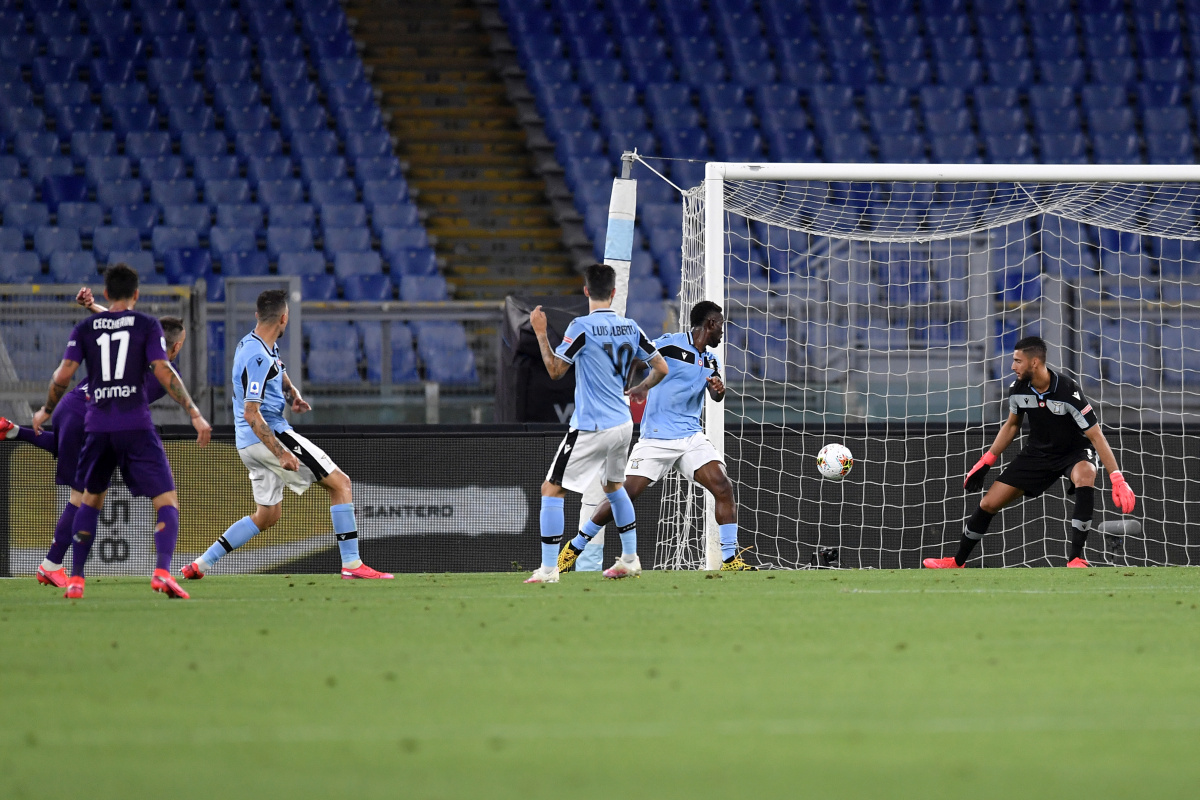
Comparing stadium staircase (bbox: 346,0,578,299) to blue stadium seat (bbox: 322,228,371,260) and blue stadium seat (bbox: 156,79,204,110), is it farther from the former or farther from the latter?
blue stadium seat (bbox: 156,79,204,110)

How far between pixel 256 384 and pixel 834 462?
4.13m

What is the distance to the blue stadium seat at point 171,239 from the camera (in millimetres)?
16672

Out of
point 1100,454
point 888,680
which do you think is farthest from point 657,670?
point 1100,454

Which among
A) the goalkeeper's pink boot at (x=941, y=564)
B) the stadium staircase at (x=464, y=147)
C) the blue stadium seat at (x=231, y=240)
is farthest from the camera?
the stadium staircase at (x=464, y=147)

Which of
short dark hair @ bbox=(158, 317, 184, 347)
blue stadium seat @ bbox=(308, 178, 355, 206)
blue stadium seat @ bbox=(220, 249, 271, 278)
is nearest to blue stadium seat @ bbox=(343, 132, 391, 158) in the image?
blue stadium seat @ bbox=(308, 178, 355, 206)

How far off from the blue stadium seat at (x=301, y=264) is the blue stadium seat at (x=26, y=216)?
2.96m

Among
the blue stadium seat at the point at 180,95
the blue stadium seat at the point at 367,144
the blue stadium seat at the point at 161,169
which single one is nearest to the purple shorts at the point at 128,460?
the blue stadium seat at the point at 161,169

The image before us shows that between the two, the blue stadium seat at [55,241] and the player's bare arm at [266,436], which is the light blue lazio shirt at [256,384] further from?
the blue stadium seat at [55,241]

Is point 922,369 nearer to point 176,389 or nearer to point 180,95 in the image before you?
point 176,389

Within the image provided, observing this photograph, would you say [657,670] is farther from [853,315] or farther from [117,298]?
[853,315]

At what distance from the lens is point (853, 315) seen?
40.1 ft

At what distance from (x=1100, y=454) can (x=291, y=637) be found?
6.23 metres

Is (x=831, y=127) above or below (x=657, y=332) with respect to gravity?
above

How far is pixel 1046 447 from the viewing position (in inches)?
395
